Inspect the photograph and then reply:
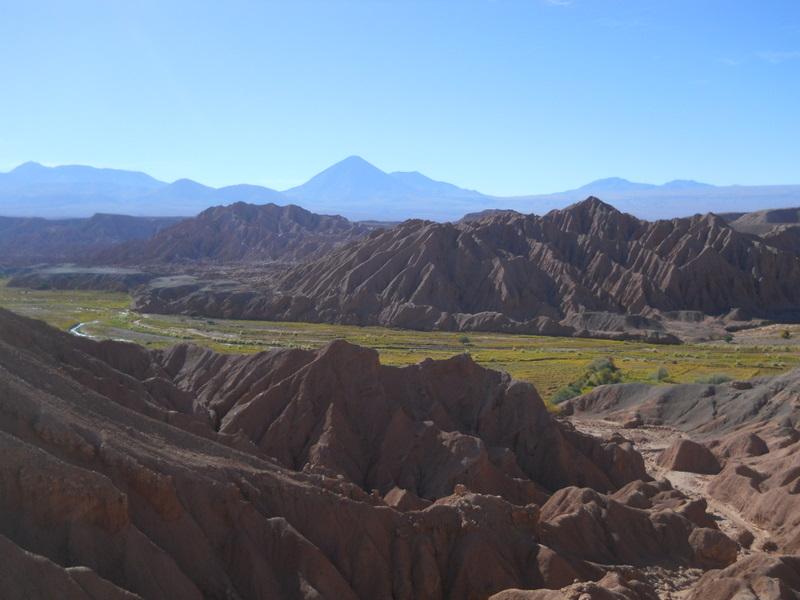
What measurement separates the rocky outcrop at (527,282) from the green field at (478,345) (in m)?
6.05

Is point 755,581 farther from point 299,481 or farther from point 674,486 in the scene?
point 674,486

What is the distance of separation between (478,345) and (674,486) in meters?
57.5

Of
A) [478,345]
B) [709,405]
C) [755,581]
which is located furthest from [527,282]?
[755,581]

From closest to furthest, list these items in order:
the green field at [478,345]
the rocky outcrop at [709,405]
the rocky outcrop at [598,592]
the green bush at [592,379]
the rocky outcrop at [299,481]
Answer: the rocky outcrop at [299,481], the rocky outcrop at [598,592], the rocky outcrop at [709,405], the green bush at [592,379], the green field at [478,345]

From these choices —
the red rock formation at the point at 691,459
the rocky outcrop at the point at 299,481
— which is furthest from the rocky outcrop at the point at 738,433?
the rocky outcrop at the point at 299,481

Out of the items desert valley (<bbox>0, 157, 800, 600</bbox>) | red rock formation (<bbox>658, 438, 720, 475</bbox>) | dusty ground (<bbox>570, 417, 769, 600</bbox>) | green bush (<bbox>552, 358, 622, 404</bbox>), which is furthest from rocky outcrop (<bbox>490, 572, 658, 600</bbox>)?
green bush (<bbox>552, 358, 622, 404</bbox>)

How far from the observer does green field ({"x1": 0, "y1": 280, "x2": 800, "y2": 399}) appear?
297 feet

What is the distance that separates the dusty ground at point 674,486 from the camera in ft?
115

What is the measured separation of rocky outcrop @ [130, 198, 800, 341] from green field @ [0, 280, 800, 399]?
19.8ft

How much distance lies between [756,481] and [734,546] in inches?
461

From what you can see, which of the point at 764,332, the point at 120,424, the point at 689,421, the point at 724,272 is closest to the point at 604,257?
the point at 724,272

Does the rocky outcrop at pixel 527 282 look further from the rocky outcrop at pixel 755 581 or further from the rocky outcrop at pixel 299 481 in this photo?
the rocky outcrop at pixel 755 581

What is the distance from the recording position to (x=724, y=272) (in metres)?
137

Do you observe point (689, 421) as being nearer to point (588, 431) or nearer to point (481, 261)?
point (588, 431)
